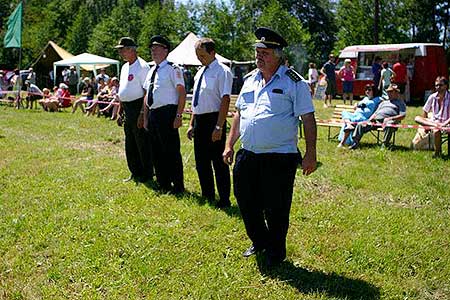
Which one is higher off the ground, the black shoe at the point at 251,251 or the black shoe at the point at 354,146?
the black shoe at the point at 354,146

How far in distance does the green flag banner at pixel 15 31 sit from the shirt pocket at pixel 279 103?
55.3 feet

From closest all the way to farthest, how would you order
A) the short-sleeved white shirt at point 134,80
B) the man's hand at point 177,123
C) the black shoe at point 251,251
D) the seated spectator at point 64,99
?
1. the black shoe at point 251,251
2. the man's hand at point 177,123
3. the short-sleeved white shirt at point 134,80
4. the seated spectator at point 64,99

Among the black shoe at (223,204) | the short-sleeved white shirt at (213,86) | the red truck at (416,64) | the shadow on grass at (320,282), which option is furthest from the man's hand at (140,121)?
the red truck at (416,64)

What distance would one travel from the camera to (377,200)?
6438mm

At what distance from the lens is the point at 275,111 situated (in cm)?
393

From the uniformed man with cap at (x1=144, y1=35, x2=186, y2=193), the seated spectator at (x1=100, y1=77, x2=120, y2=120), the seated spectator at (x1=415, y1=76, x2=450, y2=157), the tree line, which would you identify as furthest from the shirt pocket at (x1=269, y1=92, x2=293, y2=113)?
the tree line

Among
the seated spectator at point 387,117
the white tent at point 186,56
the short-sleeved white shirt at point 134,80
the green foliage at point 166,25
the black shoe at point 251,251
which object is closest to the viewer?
the black shoe at point 251,251

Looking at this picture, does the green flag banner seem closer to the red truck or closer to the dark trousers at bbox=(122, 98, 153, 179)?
the red truck

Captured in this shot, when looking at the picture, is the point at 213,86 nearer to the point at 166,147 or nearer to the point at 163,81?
the point at 163,81

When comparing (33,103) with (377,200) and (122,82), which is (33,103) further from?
(377,200)

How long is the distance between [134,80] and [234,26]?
1128 inches

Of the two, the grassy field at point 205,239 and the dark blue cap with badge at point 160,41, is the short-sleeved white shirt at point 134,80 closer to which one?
the dark blue cap with badge at point 160,41

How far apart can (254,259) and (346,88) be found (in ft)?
52.3

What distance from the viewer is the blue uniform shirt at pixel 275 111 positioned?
3.90 m
